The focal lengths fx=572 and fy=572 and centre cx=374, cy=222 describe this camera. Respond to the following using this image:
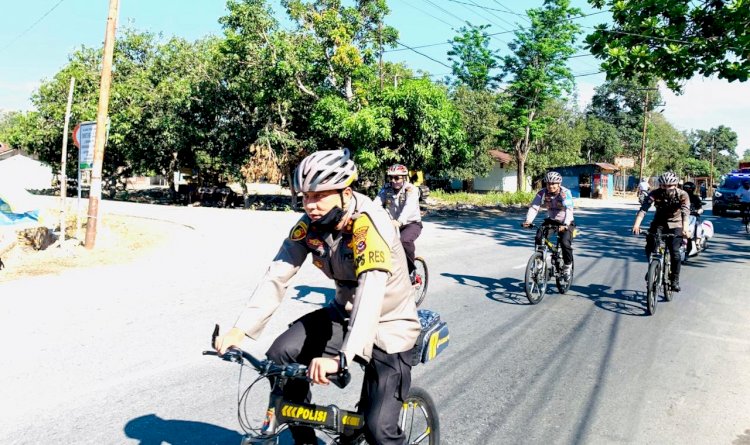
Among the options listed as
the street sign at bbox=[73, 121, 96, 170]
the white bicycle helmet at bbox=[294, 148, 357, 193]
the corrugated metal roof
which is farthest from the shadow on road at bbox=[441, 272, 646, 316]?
the corrugated metal roof

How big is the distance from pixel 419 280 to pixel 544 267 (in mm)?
1933

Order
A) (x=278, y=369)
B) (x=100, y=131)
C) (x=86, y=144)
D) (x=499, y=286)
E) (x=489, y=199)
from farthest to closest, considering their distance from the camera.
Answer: (x=489, y=199) → (x=86, y=144) → (x=100, y=131) → (x=499, y=286) → (x=278, y=369)

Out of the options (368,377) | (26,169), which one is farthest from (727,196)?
(26,169)

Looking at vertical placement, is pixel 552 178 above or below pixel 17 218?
above

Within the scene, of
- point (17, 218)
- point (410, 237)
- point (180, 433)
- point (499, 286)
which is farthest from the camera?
point (17, 218)

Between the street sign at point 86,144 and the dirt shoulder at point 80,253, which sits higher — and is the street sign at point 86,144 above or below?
above

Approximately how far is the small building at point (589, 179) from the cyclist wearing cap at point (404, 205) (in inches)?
1838

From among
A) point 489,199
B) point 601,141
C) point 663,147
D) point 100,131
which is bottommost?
point 489,199

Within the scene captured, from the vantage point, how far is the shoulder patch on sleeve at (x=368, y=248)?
2500 mm

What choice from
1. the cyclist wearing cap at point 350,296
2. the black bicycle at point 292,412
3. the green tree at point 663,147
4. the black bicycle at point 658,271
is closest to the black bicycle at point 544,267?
the black bicycle at point 658,271

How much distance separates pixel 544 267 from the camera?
8500mm

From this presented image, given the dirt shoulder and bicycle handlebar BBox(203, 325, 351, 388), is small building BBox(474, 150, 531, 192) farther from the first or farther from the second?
bicycle handlebar BBox(203, 325, 351, 388)

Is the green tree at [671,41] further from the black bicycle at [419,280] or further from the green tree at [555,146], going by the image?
the green tree at [555,146]

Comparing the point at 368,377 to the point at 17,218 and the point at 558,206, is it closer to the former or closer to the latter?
the point at 558,206
